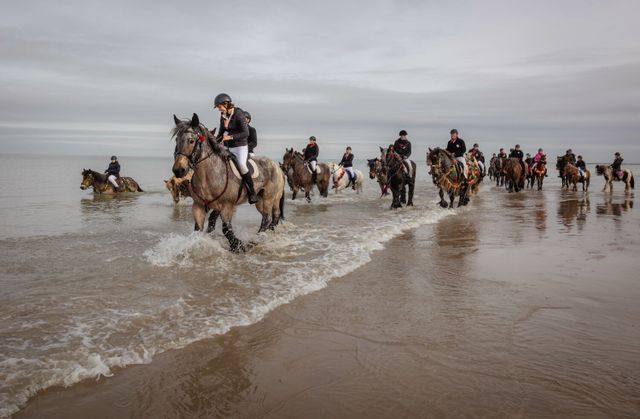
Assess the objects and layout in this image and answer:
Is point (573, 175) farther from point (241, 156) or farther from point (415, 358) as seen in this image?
point (415, 358)

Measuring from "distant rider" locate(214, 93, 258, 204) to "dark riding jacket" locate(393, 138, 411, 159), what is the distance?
9052 millimetres

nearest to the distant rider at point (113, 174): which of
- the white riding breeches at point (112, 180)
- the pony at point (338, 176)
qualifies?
the white riding breeches at point (112, 180)

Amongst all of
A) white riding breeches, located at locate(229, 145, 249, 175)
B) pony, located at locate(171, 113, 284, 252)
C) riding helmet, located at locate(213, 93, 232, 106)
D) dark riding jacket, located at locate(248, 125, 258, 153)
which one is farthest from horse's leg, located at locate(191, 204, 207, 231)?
dark riding jacket, located at locate(248, 125, 258, 153)

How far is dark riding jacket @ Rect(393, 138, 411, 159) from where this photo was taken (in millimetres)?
15750

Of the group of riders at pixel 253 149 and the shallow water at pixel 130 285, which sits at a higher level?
the group of riders at pixel 253 149

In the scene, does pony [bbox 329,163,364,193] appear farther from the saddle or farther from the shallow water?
the saddle

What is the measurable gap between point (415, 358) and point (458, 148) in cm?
1364

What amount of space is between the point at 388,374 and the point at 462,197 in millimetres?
14561

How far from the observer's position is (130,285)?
5371 mm

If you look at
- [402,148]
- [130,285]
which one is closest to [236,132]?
[130,285]

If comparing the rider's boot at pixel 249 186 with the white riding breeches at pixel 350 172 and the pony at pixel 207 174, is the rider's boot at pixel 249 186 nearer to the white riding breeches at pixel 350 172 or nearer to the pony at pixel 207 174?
the pony at pixel 207 174

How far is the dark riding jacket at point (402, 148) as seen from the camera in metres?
15.8

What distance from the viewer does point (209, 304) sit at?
473cm

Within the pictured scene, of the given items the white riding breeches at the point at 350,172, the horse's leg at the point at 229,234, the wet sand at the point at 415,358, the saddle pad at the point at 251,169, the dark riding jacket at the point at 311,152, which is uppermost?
the dark riding jacket at the point at 311,152
